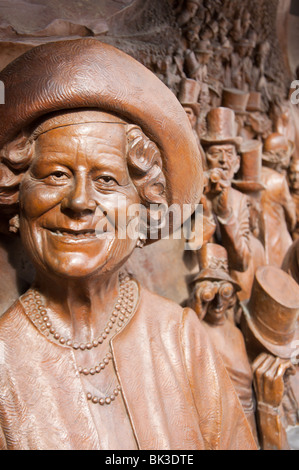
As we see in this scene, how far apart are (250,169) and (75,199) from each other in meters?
1.62

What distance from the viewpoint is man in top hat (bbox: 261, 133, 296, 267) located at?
2.83 m

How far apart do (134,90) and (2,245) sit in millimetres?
656

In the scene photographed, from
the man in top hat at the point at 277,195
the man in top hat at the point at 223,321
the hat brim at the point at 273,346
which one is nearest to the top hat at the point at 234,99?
the man in top hat at the point at 277,195

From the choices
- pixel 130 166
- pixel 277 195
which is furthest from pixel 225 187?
pixel 130 166

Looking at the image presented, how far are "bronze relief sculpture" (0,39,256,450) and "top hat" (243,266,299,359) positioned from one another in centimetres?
67

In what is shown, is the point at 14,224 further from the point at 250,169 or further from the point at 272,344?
the point at 250,169

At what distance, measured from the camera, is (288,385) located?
213cm

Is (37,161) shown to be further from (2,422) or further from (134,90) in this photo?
(2,422)

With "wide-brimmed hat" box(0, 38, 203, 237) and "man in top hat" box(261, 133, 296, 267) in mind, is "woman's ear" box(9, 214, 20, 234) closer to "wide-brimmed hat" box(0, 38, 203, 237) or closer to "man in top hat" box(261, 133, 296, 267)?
"wide-brimmed hat" box(0, 38, 203, 237)

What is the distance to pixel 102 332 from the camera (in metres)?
1.29

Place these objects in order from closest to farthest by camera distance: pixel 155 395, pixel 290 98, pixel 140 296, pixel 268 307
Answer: pixel 155 395 < pixel 140 296 < pixel 268 307 < pixel 290 98

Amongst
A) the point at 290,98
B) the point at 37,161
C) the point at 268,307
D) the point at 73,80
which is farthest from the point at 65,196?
the point at 290,98

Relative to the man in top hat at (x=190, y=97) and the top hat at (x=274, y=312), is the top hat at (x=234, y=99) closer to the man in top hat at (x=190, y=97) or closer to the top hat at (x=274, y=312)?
the man in top hat at (x=190, y=97)

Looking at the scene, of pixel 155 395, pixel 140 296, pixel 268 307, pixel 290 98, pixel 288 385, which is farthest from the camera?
pixel 290 98
